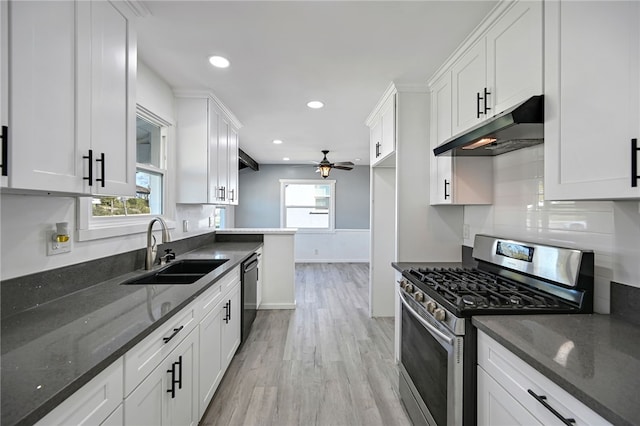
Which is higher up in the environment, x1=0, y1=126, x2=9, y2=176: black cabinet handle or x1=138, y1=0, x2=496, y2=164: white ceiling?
x1=138, y1=0, x2=496, y2=164: white ceiling

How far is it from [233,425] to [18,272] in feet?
4.86

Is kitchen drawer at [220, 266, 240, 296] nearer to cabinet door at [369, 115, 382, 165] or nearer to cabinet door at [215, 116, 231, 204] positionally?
cabinet door at [215, 116, 231, 204]

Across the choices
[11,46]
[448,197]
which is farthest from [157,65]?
[448,197]

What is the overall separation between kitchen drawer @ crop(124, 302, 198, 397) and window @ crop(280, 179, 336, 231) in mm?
6161

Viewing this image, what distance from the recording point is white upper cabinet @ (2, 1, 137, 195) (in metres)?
0.96

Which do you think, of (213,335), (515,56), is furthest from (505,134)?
(213,335)

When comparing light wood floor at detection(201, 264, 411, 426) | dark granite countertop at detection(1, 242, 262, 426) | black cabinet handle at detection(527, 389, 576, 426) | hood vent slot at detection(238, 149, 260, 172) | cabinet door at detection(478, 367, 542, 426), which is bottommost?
light wood floor at detection(201, 264, 411, 426)

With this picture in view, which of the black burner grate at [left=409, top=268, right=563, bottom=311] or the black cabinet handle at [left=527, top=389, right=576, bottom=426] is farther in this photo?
the black burner grate at [left=409, top=268, right=563, bottom=311]

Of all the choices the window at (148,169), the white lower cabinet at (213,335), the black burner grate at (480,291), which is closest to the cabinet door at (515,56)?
the black burner grate at (480,291)

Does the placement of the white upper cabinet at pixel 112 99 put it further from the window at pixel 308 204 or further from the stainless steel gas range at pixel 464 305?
the window at pixel 308 204

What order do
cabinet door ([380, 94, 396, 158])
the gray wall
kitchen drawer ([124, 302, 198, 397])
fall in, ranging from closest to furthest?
kitchen drawer ([124, 302, 198, 397]) < cabinet door ([380, 94, 396, 158]) < the gray wall

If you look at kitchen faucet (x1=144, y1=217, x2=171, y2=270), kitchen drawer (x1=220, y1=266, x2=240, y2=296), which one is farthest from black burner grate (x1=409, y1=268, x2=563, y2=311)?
kitchen faucet (x1=144, y1=217, x2=171, y2=270)

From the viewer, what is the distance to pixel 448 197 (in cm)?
235

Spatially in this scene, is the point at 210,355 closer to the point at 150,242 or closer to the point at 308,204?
the point at 150,242
